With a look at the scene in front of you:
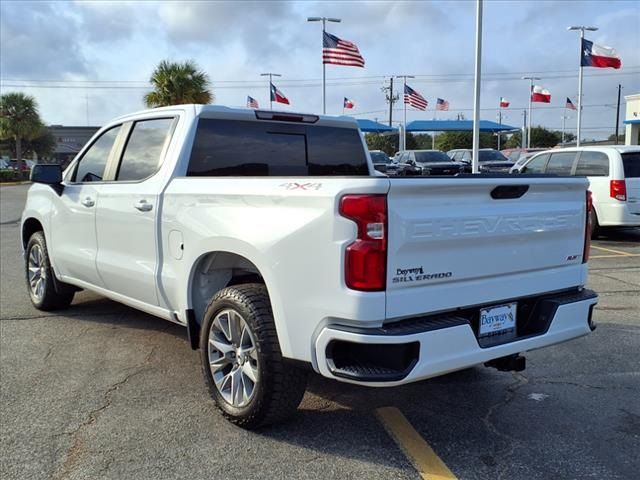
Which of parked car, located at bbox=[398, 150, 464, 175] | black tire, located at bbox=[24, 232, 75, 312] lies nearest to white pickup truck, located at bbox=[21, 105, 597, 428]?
black tire, located at bbox=[24, 232, 75, 312]

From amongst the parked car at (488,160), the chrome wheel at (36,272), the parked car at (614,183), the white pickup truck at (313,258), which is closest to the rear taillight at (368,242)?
the white pickup truck at (313,258)

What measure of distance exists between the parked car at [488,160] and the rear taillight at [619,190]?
449 inches

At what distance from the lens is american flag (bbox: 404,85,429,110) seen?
31.2 metres

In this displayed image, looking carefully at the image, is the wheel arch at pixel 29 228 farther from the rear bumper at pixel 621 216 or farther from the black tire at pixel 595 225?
the rear bumper at pixel 621 216

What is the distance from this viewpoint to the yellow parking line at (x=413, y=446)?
3.20 meters

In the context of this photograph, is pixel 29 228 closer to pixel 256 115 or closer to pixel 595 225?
pixel 256 115

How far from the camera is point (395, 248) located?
119 inches

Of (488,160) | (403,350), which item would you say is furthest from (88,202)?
(488,160)

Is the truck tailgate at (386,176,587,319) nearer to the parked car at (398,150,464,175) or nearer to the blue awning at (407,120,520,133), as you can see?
the parked car at (398,150,464,175)

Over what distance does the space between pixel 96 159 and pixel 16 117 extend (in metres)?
48.1

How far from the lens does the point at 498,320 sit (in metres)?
3.51

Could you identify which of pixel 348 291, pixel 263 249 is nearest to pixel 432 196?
pixel 348 291

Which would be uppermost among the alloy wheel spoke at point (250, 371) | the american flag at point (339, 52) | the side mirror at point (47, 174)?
the american flag at point (339, 52)

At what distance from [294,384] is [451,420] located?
1.07 meters
